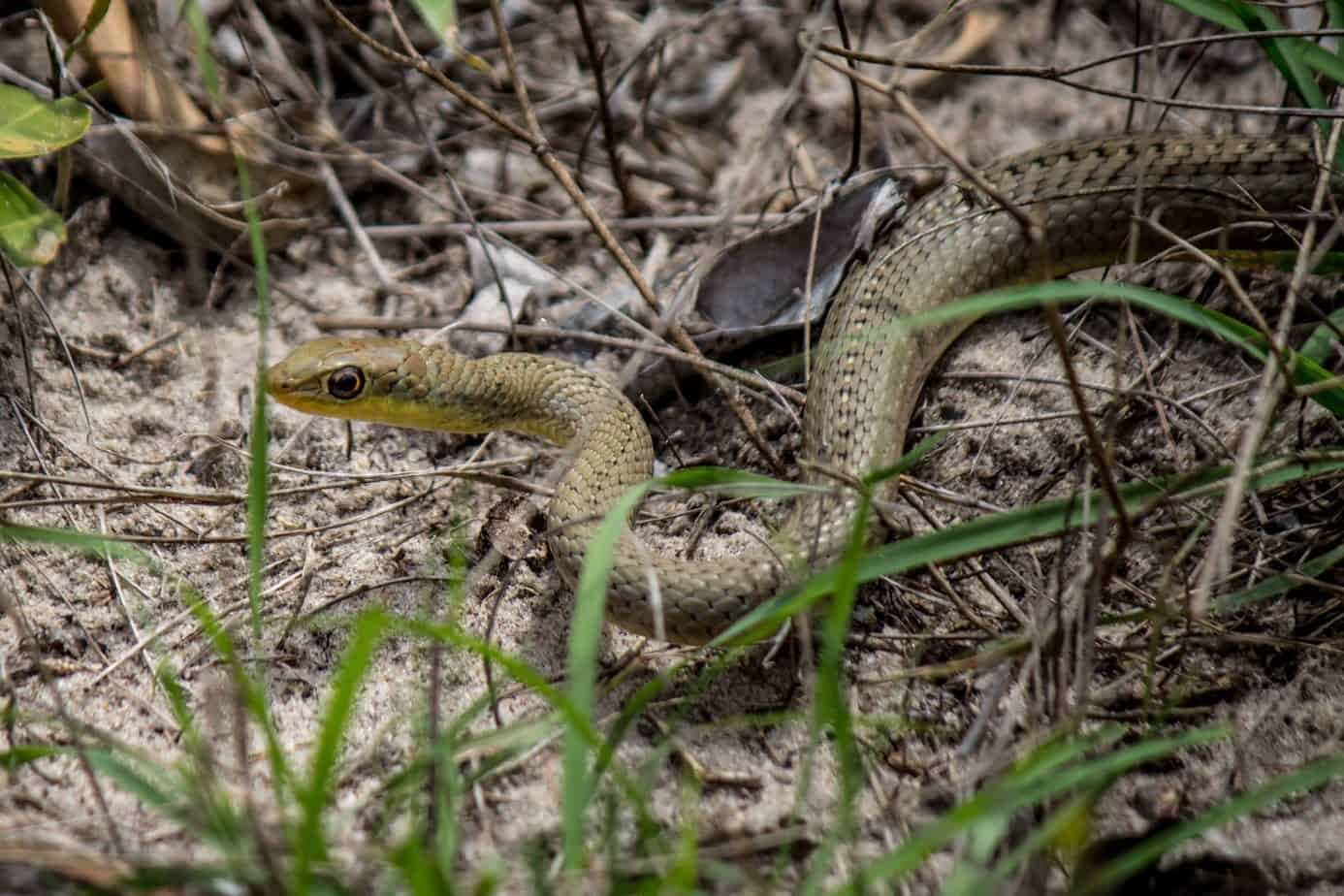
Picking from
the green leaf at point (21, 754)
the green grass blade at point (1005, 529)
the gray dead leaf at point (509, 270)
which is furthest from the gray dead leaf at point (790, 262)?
the green leaf at point (21, 754)

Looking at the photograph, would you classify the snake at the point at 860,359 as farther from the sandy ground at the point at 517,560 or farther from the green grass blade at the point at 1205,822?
the green grass blade at the point at 1205,822

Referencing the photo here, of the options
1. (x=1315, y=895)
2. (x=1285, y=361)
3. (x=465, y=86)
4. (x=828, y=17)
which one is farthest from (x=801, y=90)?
(x=1315, y=895)

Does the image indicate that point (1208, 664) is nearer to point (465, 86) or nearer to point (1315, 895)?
point (1315, 895)

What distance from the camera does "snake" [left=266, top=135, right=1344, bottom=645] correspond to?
3.28m

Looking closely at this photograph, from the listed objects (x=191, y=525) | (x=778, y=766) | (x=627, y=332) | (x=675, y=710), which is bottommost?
(x=778, y=766)

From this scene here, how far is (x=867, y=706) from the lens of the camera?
302cm

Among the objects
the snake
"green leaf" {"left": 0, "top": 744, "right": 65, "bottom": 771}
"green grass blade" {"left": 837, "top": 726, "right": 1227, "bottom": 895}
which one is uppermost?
the snake

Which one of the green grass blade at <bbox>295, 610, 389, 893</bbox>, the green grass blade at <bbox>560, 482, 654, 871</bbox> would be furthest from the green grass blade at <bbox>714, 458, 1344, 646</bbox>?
the green grass blade at <bbox>295, 610, 389, 893</bbox>

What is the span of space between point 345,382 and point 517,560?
0.78m

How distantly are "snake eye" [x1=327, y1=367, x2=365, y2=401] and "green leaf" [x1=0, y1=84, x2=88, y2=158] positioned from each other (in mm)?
1004

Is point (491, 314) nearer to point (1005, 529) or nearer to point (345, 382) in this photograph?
point (345, 382)

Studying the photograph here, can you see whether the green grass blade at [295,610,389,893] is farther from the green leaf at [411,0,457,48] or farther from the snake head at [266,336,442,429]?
the snake head at [266,336,442,429]

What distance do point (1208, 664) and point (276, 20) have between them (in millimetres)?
4350

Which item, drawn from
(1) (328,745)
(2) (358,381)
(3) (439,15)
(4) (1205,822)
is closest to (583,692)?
(1) (328,745)
